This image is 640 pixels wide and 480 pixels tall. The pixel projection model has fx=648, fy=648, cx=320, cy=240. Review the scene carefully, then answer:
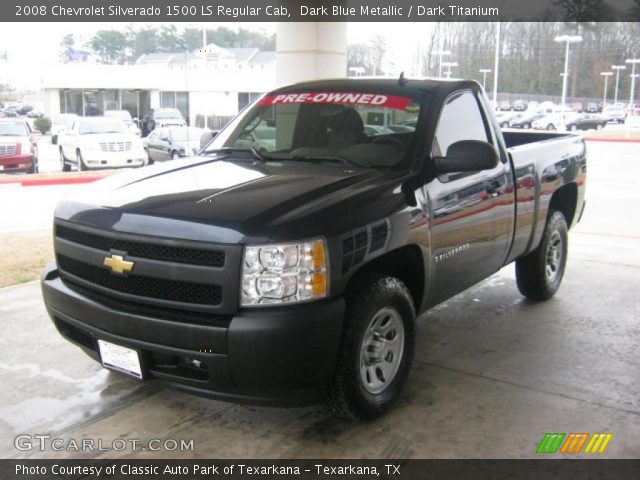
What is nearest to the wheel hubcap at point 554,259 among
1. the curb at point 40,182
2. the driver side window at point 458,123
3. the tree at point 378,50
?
the driver side window at point 458,123

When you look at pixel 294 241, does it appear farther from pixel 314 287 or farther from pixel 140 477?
pixel 140 477

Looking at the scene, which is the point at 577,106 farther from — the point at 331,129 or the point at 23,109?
the point at 331,129

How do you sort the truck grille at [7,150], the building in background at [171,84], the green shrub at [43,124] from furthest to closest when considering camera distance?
1. the green shrub at [43,124]
2. the building in background at [171,84]
3. the truck grille at [7,150]

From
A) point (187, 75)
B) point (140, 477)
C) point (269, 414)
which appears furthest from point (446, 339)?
point (187, 75)

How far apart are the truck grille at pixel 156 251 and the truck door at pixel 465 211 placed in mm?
1429

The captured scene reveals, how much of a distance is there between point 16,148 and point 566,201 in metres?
15.8

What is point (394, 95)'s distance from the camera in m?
4.30

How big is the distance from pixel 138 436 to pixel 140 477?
0.38m

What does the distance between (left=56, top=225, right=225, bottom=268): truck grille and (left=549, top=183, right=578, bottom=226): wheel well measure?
4067mm

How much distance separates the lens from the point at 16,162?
58.3ft

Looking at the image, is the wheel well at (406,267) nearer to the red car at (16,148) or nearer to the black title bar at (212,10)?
the black title bar at (212,10)

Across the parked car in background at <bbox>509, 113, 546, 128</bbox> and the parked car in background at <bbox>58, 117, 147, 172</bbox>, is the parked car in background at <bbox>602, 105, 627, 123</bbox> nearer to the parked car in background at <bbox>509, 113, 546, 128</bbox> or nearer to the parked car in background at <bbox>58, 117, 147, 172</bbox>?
the parked car in background at <bbox>509, 113, 546, 128</bbox>

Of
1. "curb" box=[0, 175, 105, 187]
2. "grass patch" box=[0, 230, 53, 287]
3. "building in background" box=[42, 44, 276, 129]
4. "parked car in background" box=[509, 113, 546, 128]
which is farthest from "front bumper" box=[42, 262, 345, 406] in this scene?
"parked car in background" box=[509, 113, 546, 128]

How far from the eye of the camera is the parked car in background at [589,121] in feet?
148
